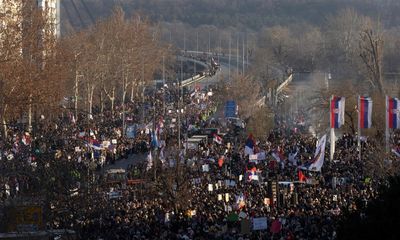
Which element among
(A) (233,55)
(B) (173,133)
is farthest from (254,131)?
(A) (233,55)

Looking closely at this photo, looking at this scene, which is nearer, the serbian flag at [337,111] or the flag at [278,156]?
the flag at [278,156]

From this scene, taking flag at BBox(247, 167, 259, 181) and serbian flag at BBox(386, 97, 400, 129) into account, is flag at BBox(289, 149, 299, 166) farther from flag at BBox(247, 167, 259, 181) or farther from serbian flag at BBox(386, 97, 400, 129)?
flag at BBox(247, 167, 259, 181)

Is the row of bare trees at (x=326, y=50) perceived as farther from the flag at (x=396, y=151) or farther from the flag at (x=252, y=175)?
the flag at (x=252, y=175)

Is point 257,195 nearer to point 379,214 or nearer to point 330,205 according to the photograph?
point 330,205

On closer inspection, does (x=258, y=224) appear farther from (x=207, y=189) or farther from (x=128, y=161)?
(x=128, y=161)

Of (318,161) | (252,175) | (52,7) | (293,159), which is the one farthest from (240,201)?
(52,7)

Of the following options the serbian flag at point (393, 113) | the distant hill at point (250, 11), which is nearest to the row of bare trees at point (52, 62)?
the serbian flag at point (393, 113)
